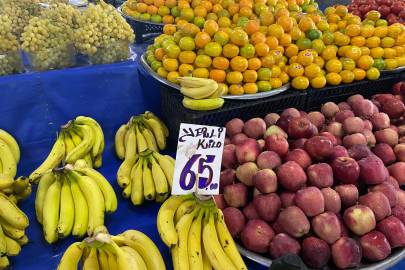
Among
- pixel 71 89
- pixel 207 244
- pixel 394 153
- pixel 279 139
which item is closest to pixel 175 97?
pixel 71 89

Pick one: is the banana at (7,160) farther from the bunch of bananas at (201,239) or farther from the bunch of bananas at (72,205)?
the bunch of bananas at (201,239)

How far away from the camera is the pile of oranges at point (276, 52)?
1674 millimetres

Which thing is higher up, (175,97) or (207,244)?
(175,97)

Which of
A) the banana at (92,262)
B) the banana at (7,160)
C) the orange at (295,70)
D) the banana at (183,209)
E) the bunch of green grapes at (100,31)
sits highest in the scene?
the bunch of green grapes at (100,31)

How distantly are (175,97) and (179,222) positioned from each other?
93cm

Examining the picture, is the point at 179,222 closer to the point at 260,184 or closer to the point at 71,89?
the point at 260,184

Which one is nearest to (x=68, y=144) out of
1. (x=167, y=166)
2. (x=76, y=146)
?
(x=76, y=146)

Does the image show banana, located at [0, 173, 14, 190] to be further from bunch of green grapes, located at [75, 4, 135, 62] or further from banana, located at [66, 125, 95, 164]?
bunch of green grapes, located at [75, 4, 135, 62]

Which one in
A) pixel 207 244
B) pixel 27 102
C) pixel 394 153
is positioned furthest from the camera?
pixel 27 102

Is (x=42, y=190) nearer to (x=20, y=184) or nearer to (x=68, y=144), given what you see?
(x=20, y=184)

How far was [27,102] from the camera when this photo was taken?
163 cm

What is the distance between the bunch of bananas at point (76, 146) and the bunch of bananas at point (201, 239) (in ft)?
2.19

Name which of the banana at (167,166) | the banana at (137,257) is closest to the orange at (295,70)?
the banana at (167,166)

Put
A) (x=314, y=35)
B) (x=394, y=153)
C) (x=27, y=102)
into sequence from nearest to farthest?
(x=394, y=153)
(x=27, y=102)
(x=314, y=35)
